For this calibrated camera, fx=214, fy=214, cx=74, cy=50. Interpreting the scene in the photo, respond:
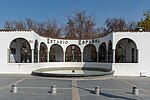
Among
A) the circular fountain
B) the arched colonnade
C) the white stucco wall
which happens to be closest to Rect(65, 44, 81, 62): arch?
the arched colonnade

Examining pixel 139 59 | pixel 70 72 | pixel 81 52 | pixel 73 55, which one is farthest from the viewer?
pixel 73 55

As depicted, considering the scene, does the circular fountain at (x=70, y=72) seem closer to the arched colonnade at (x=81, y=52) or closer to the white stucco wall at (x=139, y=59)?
the white stucco wall at (x=139, y=59)

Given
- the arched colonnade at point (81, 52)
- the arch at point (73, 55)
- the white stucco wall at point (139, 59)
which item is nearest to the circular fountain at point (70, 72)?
the white stucco wall at point (139, 59)

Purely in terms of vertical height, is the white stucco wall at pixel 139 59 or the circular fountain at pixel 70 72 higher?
the white stucco wall at pixel 139 59

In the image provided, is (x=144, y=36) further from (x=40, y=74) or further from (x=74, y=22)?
(x=74, y=22)

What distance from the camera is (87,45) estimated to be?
95.6 feet

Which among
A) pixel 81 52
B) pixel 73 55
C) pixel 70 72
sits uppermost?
pixel 81 52

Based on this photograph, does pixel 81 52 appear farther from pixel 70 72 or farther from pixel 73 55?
pixel 73 55

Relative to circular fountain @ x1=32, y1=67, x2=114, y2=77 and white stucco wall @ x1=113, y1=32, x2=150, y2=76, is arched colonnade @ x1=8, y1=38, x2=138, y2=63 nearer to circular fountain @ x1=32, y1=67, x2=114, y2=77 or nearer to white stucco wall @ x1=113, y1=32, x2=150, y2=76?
white stucco wall @ x1=113, y1=32, x2=150, y2=76

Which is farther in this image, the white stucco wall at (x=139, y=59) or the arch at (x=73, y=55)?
the arch at (x=73, y=55)

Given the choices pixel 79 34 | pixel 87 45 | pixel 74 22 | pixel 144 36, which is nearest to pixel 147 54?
pixel 144 36

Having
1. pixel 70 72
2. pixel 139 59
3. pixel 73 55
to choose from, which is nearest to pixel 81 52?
pixel 70 72

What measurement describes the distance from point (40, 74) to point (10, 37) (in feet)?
17.4

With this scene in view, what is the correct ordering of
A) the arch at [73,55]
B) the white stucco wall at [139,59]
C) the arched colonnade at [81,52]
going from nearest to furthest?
the white stucco wall at [139,59] → the arched colonnade at [81,52] → the arch at [73,55]
